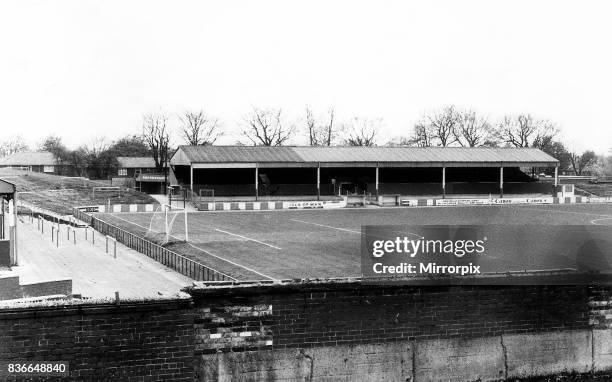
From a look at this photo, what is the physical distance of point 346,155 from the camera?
65125 mm

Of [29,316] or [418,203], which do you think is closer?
[29,316]

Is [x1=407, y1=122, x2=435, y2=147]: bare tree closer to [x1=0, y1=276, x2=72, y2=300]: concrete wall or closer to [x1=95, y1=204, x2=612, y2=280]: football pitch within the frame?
[x1=95, y1=204, x2=612, y2=280]: football pitch

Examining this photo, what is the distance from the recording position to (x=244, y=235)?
33625 mm

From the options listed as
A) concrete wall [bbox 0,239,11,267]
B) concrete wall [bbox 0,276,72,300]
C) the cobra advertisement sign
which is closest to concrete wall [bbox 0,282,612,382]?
the cobra advertisement sign

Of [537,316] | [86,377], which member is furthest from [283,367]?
[537,316]

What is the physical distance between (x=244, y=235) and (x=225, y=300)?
85.1 feet

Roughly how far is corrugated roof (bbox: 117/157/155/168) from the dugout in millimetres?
46679

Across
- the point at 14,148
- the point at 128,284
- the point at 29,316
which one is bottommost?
the point at 128,284

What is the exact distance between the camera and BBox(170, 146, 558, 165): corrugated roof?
60.9 meters

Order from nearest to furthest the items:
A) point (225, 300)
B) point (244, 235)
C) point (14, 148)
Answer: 1. point (225, 300)
2. point (244, 235)
3. point (14, 148)

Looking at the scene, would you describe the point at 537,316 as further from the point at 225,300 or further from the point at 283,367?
the point at 225,300

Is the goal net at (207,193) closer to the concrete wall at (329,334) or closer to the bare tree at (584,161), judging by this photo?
the concrete wall at (329,334)

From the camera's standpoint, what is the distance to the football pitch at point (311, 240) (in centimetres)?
2059

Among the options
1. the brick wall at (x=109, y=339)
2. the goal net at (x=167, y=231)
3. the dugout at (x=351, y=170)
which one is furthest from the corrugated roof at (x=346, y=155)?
the brick wall at (x=109, y=339)
